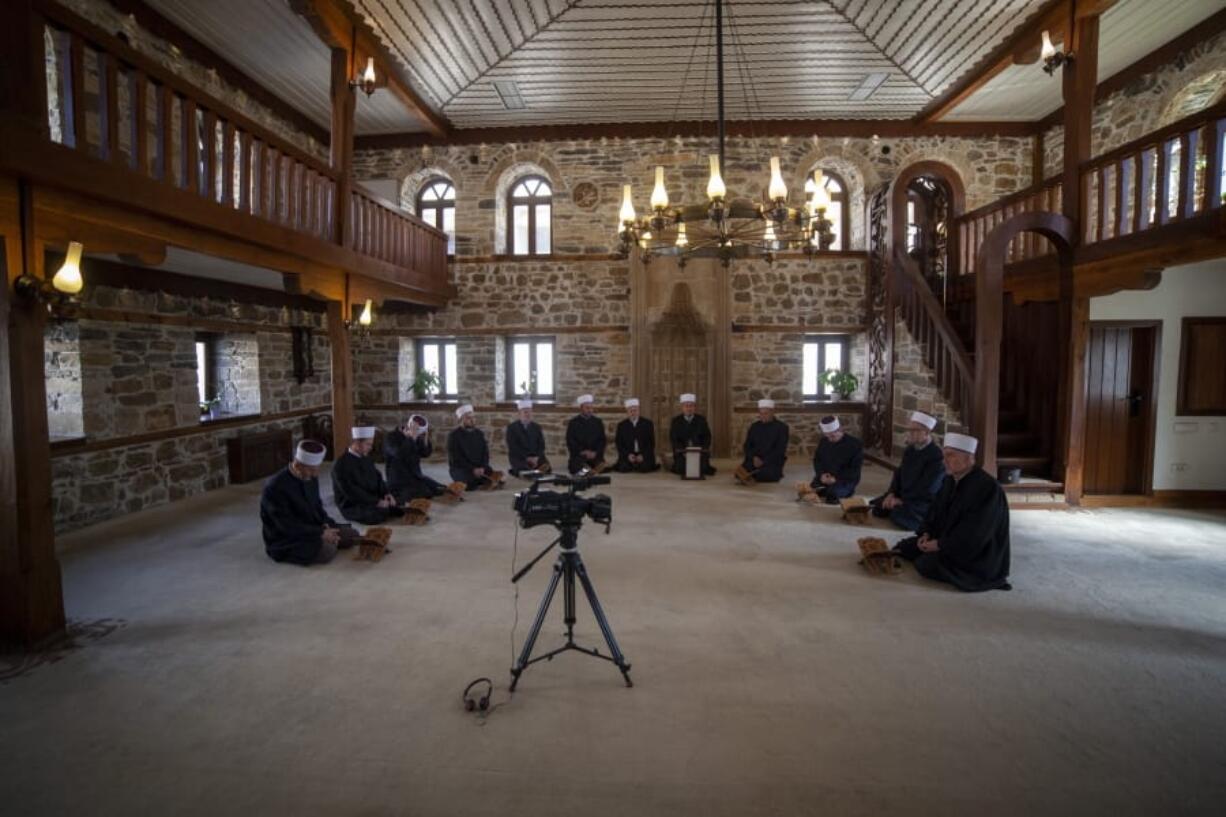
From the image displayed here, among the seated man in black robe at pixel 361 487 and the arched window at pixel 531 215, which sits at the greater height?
the arched window at pixel 531 215

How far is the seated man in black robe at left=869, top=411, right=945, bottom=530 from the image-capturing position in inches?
245

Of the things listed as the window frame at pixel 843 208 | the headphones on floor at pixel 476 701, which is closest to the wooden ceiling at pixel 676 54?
the window frame at pixel 843 208

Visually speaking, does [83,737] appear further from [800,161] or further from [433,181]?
[800,161]

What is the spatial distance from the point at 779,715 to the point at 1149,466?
7293mm

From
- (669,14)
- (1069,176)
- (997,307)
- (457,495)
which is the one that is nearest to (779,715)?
(457,495)

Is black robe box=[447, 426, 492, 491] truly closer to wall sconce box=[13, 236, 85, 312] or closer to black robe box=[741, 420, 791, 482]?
black robe box=[741, 420, 791, 482]

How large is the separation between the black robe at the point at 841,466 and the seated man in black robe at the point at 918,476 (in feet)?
3.32

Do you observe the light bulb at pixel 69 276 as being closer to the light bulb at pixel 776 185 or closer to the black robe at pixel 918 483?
the light bulb at pixel 776 185

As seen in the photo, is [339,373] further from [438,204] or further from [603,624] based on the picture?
[603,624]

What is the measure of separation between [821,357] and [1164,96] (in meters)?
5.69

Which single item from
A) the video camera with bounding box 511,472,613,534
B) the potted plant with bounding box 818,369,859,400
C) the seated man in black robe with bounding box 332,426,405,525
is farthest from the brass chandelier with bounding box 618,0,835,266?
the potted plant with bounding box 818,369,859,400

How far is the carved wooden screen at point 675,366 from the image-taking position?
35.9ft

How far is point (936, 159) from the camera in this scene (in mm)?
10430

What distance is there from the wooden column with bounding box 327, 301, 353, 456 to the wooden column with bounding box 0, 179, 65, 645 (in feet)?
12.1
